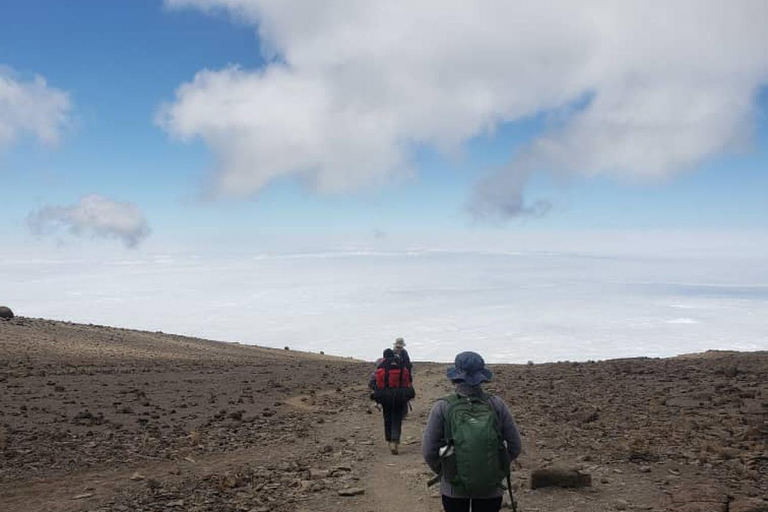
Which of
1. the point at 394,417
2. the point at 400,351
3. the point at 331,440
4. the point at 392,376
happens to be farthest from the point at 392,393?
the point at 331,440

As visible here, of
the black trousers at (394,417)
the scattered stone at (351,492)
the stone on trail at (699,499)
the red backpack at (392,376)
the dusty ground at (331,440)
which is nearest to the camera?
the stone on trail at (699,499)

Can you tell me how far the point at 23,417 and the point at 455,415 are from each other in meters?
14.5

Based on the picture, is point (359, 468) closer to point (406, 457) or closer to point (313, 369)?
point (406, 457)

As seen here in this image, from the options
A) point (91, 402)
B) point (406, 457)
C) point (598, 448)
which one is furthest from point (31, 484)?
point (598, 448)

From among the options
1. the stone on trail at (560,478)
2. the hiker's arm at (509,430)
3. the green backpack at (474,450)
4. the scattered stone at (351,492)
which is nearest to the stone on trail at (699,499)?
the stone on trail at (560,478)

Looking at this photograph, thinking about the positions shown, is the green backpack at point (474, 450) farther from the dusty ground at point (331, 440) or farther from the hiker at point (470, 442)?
the dusty ground at point (331, 440)

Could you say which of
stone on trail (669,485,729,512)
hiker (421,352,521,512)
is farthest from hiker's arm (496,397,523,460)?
stone on trail (669,485,729,512)

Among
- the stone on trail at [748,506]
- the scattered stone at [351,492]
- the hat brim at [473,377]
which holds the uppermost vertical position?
the hat brim at [473,377]

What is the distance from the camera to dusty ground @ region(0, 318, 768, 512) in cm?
866

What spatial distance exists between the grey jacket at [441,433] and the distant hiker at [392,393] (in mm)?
6607

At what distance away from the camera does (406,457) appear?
11336 mm

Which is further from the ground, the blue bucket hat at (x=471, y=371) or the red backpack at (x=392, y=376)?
the blue bucket hat at (x=471, y=371)

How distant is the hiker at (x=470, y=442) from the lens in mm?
4727

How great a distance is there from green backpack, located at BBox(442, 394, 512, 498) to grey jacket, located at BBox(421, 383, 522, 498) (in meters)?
0.08
